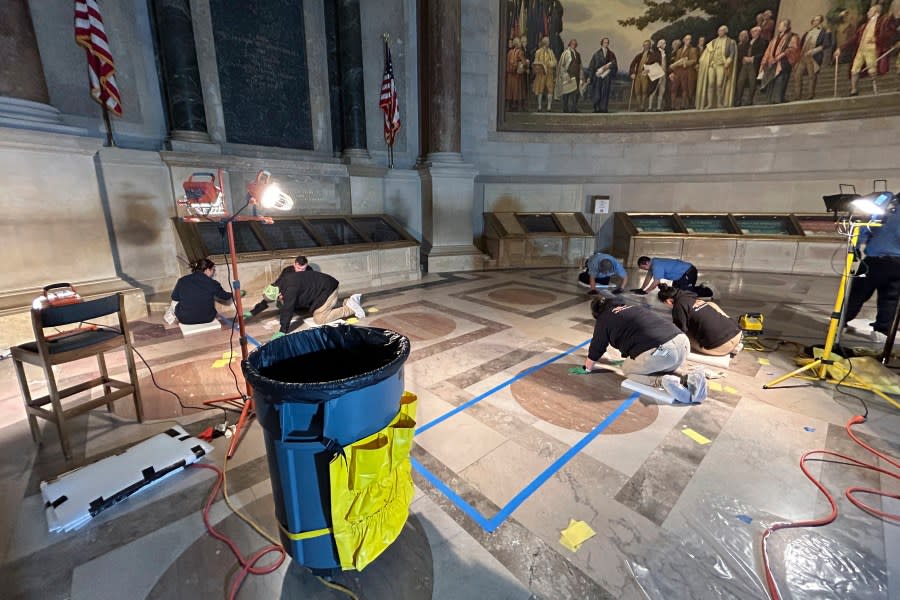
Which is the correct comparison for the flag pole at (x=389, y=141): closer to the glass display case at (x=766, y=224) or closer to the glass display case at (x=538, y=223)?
the glass display case at (x=538, y=223)

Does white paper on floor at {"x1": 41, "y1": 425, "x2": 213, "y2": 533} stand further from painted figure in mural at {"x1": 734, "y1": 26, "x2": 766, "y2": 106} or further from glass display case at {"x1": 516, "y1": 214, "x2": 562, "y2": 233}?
painted figure in mural at {"x1": 734, "y1": 26, "x2": 766, "y2": 106}

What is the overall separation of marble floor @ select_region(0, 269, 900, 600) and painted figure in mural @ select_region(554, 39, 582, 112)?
32.8ft

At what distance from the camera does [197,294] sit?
5254mm

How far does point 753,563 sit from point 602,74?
12.9 metres

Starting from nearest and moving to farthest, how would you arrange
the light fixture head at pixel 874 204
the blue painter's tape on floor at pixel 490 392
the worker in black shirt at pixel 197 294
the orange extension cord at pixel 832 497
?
the orange extension cord at pixel 832 497 < the blue painter's tape on floor at pixel 490 392 < the light fixture head at pixel 874 204 < the worker in black shirt at pixel 197 294

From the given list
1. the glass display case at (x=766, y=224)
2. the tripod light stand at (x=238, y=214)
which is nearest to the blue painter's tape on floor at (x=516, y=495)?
the tripod light stand at (x=238, y=214)

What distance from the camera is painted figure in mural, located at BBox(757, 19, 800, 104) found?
1002 centimetres

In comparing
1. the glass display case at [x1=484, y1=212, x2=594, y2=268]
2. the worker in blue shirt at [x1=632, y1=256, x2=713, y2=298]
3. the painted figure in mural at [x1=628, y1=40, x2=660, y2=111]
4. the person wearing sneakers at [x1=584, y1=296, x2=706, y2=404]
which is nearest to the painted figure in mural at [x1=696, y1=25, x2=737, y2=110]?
the painted figure in mural at [x1=628, y1=40, x2=660, y2=111]

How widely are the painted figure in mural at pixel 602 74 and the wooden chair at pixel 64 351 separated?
12836mm

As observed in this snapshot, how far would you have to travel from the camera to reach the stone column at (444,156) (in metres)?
9.46

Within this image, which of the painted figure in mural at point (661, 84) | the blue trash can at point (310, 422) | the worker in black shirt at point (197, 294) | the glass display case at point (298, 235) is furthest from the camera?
the painted figure in mural at point (661, 84)

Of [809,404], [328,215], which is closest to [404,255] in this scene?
[328,215]

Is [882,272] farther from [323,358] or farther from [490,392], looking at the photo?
[323,358]

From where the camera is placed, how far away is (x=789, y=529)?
7.10 ft
